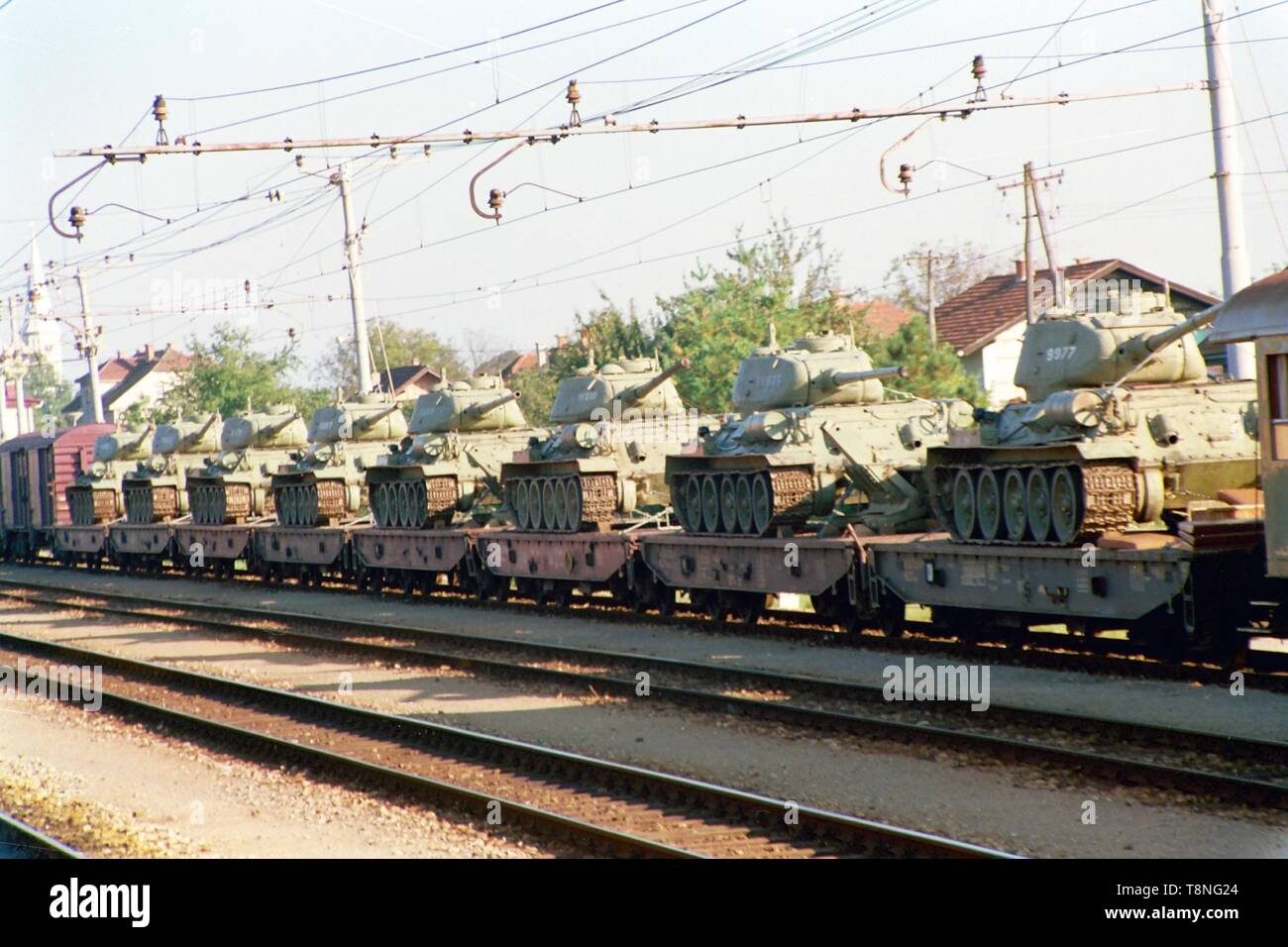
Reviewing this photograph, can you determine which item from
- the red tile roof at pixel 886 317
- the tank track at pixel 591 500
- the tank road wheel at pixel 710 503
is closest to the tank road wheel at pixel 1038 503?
the tank road wheel at pixel 710 503

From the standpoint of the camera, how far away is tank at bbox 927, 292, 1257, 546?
1530cm

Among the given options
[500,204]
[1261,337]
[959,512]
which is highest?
[500,204]

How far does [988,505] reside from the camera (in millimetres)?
17125

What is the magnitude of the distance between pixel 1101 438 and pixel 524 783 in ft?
21.9

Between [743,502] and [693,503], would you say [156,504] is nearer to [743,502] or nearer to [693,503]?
[693,503]

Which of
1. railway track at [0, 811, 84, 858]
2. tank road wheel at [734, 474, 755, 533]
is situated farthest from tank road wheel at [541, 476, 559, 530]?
railway track at [0, 811, 84, 858]

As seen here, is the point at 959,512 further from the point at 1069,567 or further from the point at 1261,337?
the point at 1261,337

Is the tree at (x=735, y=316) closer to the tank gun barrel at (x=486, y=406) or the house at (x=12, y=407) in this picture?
the tank gun barrel at (x=486, y=406)

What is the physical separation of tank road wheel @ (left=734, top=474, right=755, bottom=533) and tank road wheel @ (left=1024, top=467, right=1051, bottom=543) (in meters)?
5.38

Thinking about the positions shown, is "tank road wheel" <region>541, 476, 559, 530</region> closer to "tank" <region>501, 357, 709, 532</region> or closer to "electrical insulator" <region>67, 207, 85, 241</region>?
"tank" <region>501, 357, 709, 532</region>
